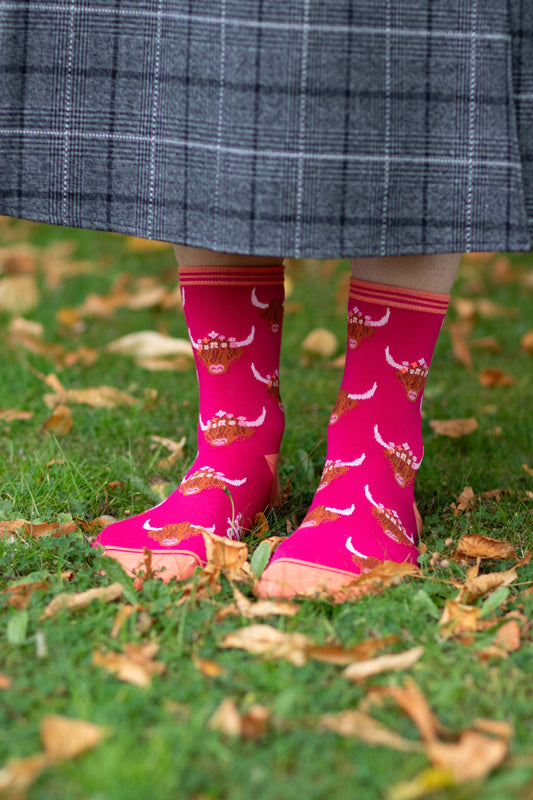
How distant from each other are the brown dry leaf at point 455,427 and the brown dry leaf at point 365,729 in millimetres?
956

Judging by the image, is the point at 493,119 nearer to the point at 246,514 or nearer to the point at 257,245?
the point at 257,245

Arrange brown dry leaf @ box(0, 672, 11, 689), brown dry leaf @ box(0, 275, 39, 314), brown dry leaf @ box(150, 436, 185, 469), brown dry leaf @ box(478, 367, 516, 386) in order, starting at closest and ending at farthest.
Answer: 1. brown dry leaf @ box(0, 672, 11, 689)
2. brown dry leaf @ box(150, 436, 185, 469)
3. brown dry leaf @ box(478, 367, 516, 386)
4. brown dry leaf @ box(0, 275, 39, 314)

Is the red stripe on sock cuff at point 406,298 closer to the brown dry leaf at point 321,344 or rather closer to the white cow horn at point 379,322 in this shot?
the white cow horn at point 379,322

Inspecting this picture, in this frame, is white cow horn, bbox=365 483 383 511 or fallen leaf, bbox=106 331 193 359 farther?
fallen leaf, bbox=106 331 193 359

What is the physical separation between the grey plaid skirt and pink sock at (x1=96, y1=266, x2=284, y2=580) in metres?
0.20

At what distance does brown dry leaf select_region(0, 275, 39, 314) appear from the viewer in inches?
102

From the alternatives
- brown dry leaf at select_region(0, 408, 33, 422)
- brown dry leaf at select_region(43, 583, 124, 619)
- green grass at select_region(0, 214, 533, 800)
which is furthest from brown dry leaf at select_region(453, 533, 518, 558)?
brown dry leaf at select_region(0, 408, 33, 422)

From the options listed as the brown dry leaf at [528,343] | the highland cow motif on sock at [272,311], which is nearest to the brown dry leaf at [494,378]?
the brown dry leaf at [528,343]

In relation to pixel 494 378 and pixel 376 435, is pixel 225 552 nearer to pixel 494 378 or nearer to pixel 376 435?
pixel 376 435

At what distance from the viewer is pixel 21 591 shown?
1002 millimetres

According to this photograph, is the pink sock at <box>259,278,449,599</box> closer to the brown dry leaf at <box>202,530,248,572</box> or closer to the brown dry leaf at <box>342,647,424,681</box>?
the brown dry leaf at <box>202,530,248,572</box>

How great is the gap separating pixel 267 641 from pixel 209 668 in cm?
8

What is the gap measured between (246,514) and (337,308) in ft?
5.24

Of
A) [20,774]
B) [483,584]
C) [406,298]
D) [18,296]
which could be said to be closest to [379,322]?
[406,298]
